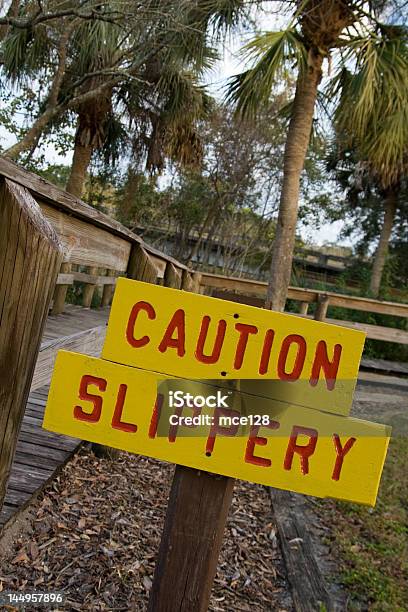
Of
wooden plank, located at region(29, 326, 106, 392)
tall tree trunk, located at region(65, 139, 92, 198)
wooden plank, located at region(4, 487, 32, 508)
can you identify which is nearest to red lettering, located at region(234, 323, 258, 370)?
wooden plank, located at region(29, 326, 106, 392)

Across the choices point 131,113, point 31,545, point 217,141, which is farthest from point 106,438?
point 217,141

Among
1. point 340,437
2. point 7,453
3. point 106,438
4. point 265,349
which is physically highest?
point 265,349

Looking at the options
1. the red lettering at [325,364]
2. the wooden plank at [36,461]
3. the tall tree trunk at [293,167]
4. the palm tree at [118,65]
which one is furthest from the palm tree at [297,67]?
the red lettering at [325,364]

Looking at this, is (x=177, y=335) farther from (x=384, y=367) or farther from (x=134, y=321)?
(x=384, y=367)

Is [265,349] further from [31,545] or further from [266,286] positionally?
[266,286]

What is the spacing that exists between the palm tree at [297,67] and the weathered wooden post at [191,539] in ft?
16.5

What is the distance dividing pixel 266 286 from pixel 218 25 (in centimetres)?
350

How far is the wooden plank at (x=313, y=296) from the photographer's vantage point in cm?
642

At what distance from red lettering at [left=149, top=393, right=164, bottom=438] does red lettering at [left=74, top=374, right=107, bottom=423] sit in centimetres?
12

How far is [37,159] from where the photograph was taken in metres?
9.93

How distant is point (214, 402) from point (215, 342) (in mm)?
128

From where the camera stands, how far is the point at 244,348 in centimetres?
106

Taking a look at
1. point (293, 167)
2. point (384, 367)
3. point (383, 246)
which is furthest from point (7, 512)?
point (383, 246)

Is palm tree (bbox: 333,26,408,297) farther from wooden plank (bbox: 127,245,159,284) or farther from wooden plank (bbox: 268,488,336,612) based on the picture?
wooden plank (bbox: 268,488,336,612)
